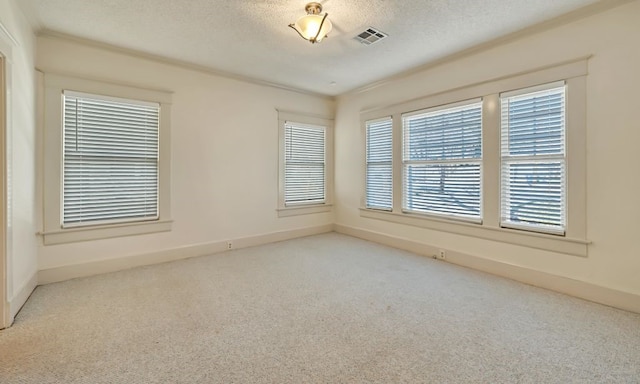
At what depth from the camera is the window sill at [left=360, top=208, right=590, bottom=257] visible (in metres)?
3.01

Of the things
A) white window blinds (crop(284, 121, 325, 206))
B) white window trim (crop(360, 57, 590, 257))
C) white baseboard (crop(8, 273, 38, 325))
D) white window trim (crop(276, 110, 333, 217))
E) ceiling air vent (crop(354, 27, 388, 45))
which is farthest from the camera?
white window blinds (crop(284, 121, 325, 206))

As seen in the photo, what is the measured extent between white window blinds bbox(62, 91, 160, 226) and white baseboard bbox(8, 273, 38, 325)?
670mm

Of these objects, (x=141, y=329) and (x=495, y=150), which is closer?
(x=141, y=329)

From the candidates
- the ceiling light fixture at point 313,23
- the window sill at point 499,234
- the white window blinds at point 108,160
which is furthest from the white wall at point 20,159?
the window sill at point 499,234

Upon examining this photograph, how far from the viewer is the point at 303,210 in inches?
221

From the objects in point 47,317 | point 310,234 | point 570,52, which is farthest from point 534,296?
point 47,317

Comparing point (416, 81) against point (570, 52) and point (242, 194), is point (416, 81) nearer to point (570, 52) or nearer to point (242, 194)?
point (570, 52)

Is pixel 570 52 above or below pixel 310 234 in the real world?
above

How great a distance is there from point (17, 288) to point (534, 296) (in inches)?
193

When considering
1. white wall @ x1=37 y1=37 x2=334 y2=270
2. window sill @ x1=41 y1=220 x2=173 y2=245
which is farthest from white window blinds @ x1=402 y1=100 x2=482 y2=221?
window sill @ x1=41 y1=220 x2=173 y2=245

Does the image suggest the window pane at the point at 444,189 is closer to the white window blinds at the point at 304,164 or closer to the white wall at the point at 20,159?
the white window blinds at the point at 304,164

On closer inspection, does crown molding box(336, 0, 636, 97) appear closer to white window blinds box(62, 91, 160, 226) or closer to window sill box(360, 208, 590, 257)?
window sill box(360, 208, 590, 257)

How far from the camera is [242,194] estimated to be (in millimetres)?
4824

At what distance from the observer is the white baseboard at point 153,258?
3.36 metres
